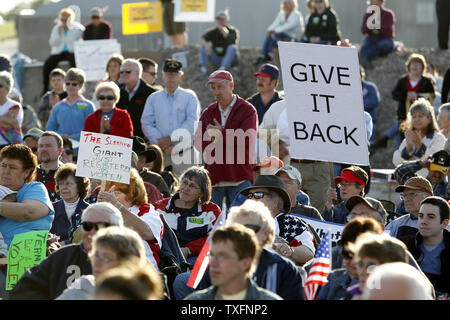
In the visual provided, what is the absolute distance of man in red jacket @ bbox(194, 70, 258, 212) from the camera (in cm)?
1113

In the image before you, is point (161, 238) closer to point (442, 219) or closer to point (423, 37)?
point (442, 219)

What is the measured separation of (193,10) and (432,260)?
11121mm

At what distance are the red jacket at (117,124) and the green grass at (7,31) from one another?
30.0 meters

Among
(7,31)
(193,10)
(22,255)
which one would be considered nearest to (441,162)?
(22,255)

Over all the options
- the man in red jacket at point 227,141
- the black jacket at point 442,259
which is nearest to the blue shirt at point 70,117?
the man in red jacket at point 227,141

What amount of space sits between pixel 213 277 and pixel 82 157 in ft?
11.4

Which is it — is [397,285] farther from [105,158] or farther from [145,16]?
[145,16]

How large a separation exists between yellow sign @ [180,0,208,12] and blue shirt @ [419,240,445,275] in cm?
1090

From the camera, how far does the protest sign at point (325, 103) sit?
30.5 ft

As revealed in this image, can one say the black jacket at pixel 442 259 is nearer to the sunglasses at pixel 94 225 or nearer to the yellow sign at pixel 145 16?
the sunglasses at pixel 94 225

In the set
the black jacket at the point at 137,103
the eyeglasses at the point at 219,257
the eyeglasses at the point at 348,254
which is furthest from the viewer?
the black jacket at the point at 137,103

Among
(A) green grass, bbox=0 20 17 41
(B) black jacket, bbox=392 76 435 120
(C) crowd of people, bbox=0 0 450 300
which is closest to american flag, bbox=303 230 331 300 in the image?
(C) crowd of people, bbox=0 0 450 300

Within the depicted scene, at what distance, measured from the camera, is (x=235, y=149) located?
36.7ft
